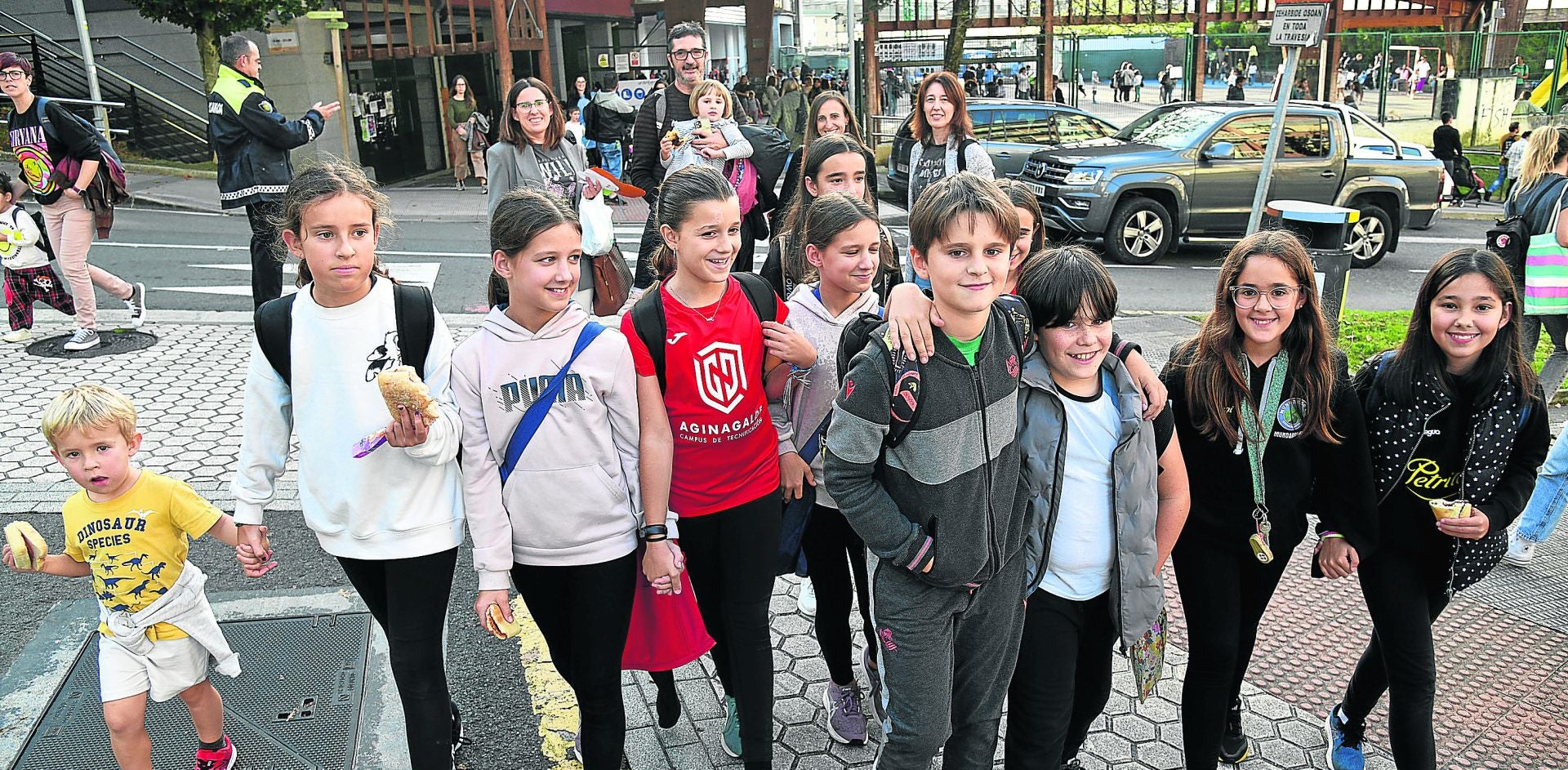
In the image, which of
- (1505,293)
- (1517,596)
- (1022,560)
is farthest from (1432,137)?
(1022,560)

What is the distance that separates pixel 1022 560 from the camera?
287cm

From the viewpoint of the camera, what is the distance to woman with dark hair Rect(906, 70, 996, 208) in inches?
218

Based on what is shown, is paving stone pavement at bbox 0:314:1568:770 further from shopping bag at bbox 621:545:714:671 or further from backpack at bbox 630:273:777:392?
backpack at bbox 630:273:777:392

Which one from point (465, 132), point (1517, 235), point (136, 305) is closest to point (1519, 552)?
point (1517, 235)

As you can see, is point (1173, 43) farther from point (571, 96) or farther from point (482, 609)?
point (482, 609)

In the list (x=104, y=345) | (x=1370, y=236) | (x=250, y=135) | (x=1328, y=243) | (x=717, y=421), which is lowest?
(x=1370, y=236)

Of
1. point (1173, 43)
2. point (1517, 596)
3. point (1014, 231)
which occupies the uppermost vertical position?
point (1173, 43)

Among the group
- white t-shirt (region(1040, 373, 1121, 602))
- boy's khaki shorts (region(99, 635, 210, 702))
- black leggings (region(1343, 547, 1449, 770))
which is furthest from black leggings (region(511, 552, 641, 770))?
black leggings (region(1343, 547, 1449, 770))

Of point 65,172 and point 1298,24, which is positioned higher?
point 1298,24

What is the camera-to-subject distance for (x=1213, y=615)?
314 centimetres

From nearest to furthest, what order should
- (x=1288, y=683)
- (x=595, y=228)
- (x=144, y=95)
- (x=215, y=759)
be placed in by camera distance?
1. (x=215, y=759)
2. (x=1288, y=683)
3. (x=595, y=228)
4. (x=144, y=95)

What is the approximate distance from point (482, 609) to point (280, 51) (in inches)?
761

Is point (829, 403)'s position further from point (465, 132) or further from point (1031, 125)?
point (465, 132)

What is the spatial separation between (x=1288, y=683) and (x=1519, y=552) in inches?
69.5
